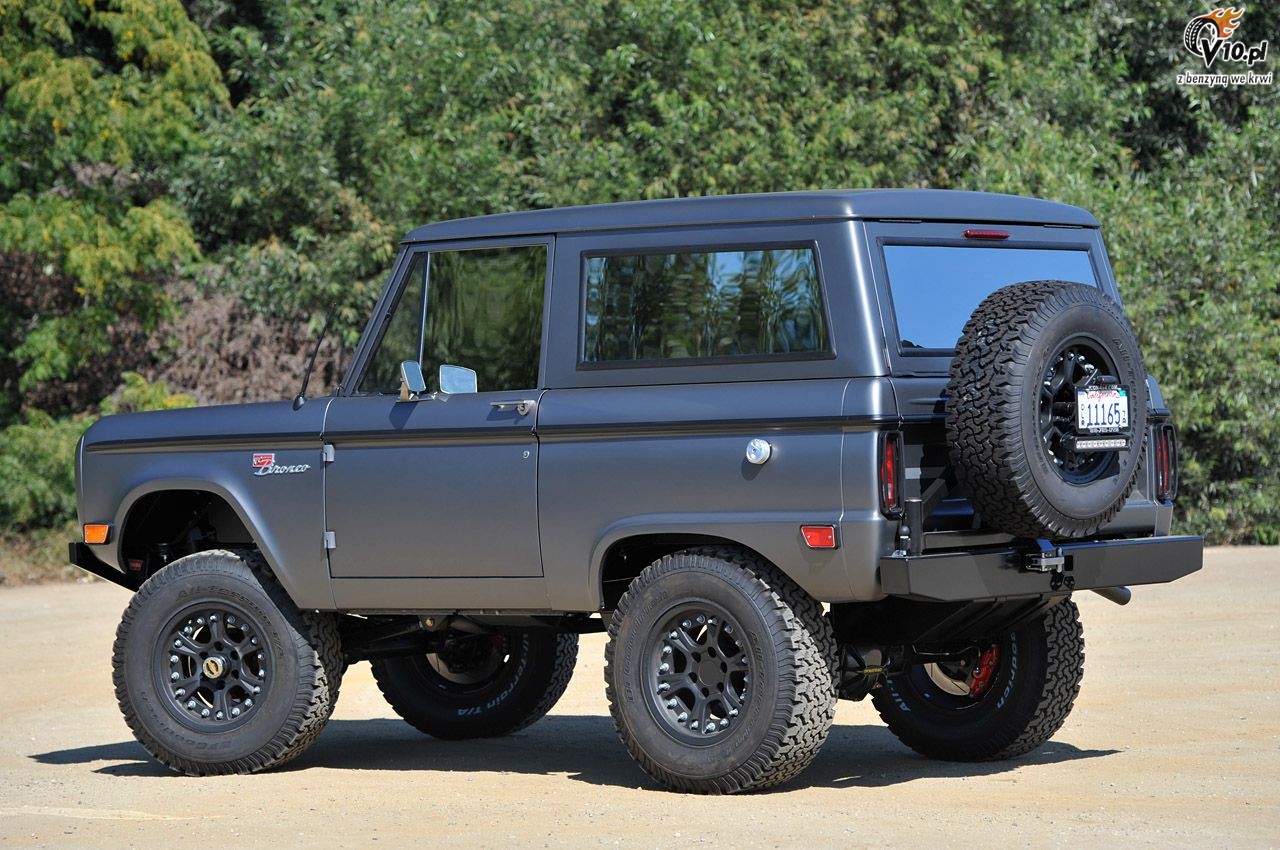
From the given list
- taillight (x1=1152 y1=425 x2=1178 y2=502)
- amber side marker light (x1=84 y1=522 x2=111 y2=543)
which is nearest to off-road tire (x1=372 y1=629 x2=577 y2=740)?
amber side marker light (x1=84 y1=522 x2=111 y2=543)

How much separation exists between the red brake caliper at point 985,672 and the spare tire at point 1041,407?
130cm

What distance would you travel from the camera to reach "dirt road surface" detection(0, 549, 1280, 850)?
608cm

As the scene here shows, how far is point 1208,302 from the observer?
61.7 ft

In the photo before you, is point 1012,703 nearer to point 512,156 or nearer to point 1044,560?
point 1044,560

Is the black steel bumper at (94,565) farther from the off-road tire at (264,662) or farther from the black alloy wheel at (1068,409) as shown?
the black alloy wheel at (1068,409)

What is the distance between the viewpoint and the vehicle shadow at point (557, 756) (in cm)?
747

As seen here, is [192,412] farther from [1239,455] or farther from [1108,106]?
[1108,106]

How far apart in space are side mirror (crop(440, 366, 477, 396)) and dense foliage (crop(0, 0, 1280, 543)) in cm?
1206

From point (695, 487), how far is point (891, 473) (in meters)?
0.74

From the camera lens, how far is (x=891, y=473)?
6277 millimetres

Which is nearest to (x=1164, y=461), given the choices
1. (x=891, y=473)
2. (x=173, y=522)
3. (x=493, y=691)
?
(x=891, y=473)

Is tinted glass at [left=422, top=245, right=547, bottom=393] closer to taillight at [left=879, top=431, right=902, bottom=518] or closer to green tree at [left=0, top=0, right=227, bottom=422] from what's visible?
taillight at [left=879, top=431, right=902, bottom=518]

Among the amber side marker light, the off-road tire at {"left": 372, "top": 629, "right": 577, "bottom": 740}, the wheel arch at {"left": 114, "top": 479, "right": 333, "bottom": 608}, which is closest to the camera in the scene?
the wheel arch at {"left": 114, "top": 479, "right": 333, "bottom": 608}

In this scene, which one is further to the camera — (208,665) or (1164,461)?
(208,665)
